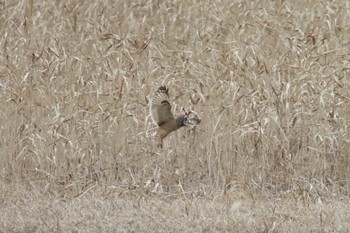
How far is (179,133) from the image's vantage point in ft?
24.5

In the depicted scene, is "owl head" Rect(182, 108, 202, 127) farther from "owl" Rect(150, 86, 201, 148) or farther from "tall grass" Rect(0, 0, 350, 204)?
"tall grass" Rect(0, 0, 350, 204)

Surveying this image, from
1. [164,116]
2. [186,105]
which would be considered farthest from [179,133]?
[164,116]

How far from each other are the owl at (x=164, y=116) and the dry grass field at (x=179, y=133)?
0.32m

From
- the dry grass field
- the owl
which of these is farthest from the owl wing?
the dry grass field

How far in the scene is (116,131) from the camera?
24.3ft

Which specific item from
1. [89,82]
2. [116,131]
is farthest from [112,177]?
[89,82]

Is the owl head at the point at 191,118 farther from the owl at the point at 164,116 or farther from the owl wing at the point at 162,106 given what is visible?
the owl wing at the point at 162,106

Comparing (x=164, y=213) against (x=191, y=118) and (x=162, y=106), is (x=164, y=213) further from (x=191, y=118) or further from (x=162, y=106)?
→ (x=191, y=118)

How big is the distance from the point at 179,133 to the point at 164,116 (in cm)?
66

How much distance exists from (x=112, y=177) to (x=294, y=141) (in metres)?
1.38

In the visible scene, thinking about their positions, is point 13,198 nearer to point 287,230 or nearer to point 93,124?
point 93,124

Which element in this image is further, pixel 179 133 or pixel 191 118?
pixel 179 133

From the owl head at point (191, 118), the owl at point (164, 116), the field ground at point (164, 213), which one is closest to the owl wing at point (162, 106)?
the owl at point (164, 116)

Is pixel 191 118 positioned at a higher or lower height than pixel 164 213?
higher
